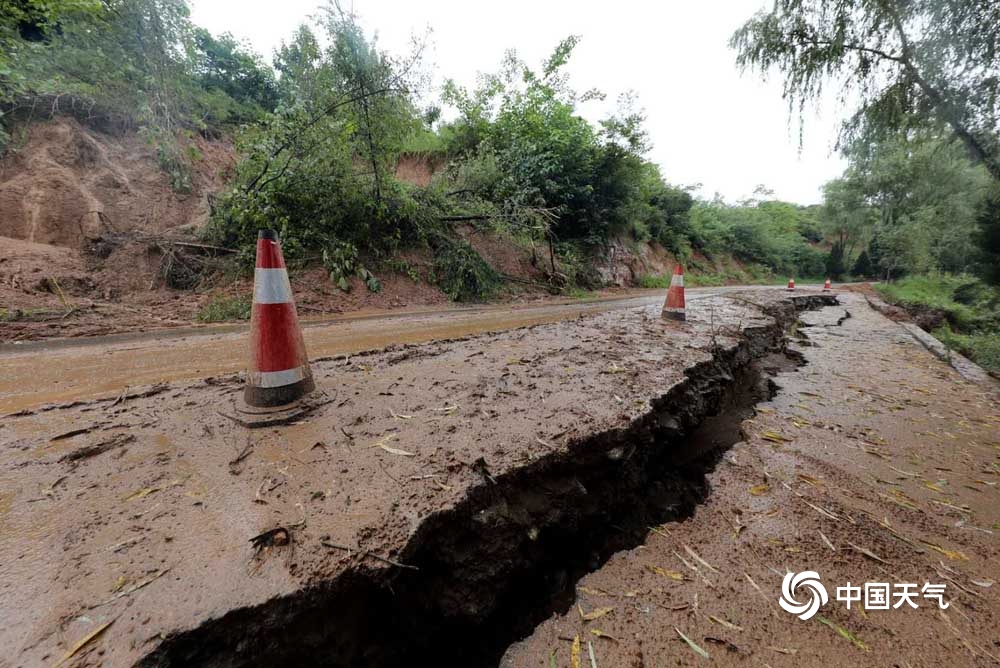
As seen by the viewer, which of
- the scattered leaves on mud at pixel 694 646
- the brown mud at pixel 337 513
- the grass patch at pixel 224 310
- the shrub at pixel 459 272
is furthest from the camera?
the shrub at pixel 459 272

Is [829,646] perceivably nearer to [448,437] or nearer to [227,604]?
[448,437]

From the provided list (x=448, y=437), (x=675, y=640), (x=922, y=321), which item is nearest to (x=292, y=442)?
(x=448, y=437)

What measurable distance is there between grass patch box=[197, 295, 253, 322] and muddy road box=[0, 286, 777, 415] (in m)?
0.53

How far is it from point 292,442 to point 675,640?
144 centimetres

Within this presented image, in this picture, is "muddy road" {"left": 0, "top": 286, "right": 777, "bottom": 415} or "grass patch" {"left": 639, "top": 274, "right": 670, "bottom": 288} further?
"grass patch" {"left": 639, "top": 274, "right": 670, "bottom": 288}

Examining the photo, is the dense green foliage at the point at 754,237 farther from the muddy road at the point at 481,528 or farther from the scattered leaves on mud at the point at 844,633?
the scattered leaves on mud at the point at 844,633

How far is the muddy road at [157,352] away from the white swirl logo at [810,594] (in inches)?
118

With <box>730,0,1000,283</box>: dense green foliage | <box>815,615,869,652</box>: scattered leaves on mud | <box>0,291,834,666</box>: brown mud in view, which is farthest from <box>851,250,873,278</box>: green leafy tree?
<box>815,615,869,652</box>: scattered leaves on mud

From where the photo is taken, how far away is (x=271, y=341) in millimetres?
1837

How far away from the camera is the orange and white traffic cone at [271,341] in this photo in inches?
70.9

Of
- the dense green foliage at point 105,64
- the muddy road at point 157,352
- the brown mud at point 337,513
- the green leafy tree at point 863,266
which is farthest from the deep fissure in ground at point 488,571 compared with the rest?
the green leafy tree at point 863,266

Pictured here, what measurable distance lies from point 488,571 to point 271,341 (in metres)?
1.44

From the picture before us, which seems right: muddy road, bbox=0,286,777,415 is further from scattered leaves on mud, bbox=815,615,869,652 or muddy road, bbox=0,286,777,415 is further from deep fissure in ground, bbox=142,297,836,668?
scattered leaves on mud, bbox=815,615,869,652

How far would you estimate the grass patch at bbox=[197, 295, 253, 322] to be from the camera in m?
5.01
